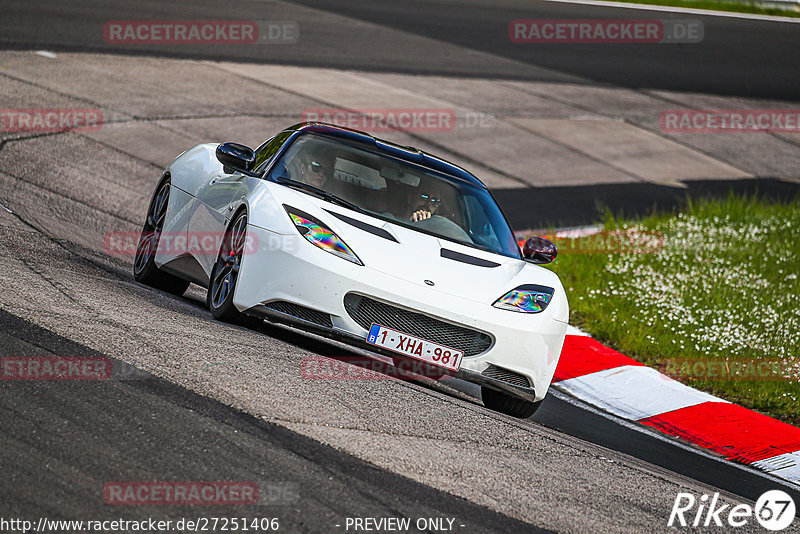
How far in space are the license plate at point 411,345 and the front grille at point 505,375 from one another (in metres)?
0.29

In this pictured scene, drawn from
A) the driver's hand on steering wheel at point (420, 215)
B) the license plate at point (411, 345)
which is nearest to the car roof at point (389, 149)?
the driver's hand on steering wheel at point (420, 215)

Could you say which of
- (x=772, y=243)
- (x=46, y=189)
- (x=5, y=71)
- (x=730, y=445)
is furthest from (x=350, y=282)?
(x=5, y=71)

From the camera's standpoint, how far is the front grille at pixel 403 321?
6.35 m

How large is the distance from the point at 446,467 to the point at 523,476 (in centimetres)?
41
